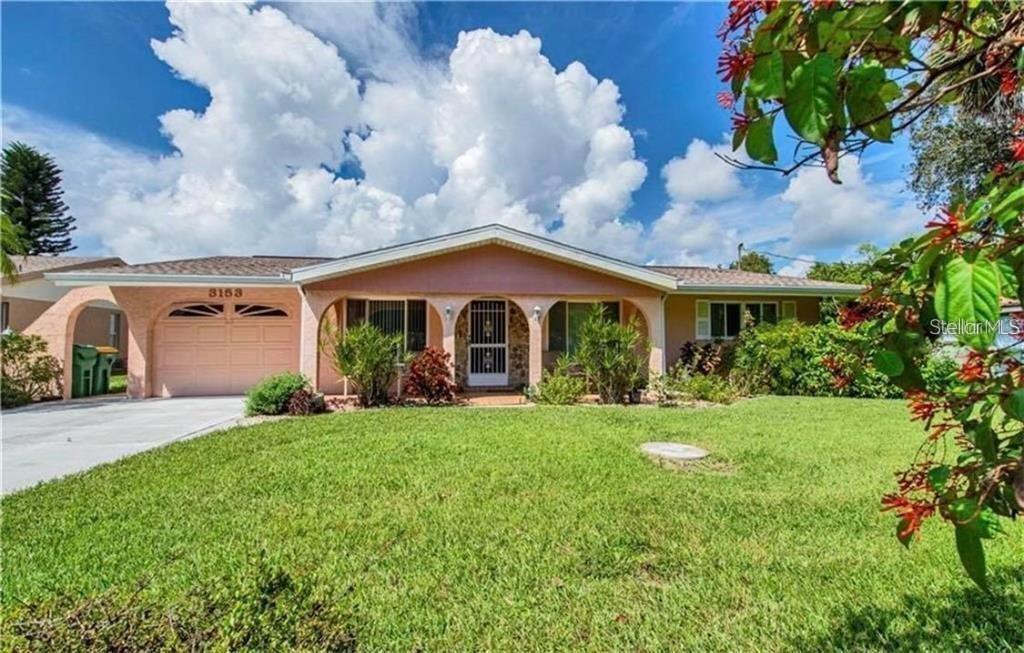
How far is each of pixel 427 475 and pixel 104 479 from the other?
4.23m

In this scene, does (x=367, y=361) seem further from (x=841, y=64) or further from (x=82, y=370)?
(x=841, y=64)

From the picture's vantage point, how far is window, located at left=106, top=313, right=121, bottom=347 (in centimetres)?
2406

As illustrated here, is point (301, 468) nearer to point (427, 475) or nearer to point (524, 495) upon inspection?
point (427, 475)

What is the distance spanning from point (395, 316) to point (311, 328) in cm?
305

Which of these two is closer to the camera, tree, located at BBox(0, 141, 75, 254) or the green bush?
the green bush

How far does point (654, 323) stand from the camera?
1575 cm

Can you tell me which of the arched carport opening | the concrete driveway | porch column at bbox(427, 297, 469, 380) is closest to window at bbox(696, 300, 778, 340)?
porch column at bbox(427, 297, 469, 380)

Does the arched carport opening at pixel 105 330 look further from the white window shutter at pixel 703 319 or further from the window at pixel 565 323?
the white window shutter at pixel 703 319

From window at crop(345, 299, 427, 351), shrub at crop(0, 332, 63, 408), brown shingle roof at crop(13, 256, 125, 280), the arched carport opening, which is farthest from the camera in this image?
the arched carport opening

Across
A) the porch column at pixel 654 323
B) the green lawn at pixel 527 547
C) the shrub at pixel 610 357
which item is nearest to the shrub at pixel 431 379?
the shrub at pixel 610 357

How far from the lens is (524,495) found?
5949mm

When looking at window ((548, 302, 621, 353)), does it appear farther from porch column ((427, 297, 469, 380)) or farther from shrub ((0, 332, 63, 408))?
shrub ((0, 332, 63, 408))

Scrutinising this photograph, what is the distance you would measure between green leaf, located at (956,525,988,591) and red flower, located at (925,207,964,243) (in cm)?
80

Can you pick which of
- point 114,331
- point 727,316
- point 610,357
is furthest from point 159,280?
point 727,316
